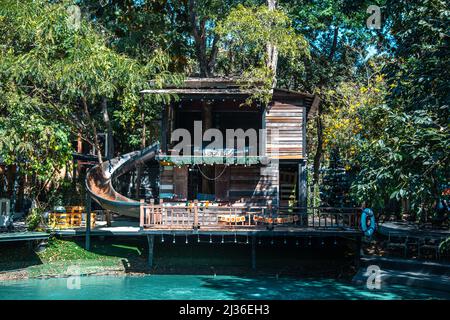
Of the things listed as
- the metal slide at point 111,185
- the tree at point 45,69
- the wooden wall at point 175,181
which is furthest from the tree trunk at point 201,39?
→ the wooden wall at point 175,181

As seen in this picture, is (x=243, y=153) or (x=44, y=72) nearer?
(x=44, y=72)

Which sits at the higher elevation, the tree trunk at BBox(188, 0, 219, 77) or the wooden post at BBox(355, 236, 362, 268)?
the tree trunk at BBox(188, 0, 219, 77)

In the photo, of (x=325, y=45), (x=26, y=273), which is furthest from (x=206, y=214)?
(x=325, y=45)

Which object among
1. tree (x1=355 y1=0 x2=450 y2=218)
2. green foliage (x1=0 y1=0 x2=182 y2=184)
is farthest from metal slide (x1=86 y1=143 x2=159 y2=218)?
tree (x1=355 y1=0 x2=450 y2=218)

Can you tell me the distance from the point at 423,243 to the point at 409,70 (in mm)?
7282

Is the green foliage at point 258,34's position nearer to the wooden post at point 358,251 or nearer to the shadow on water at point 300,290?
the wooden post at point 358,251

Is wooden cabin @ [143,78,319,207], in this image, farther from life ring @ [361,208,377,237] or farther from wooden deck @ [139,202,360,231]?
life ring @ [361,208,377,237]

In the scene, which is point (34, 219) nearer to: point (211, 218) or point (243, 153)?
point (211, 218)

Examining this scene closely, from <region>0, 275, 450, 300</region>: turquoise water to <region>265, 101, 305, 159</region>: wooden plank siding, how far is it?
18.5 ft

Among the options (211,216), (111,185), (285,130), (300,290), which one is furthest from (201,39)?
(300,290)

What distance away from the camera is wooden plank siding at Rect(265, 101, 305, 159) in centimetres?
2456

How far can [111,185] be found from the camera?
25812mm

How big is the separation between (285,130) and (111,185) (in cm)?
800

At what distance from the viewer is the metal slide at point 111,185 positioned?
23406 millimetres
